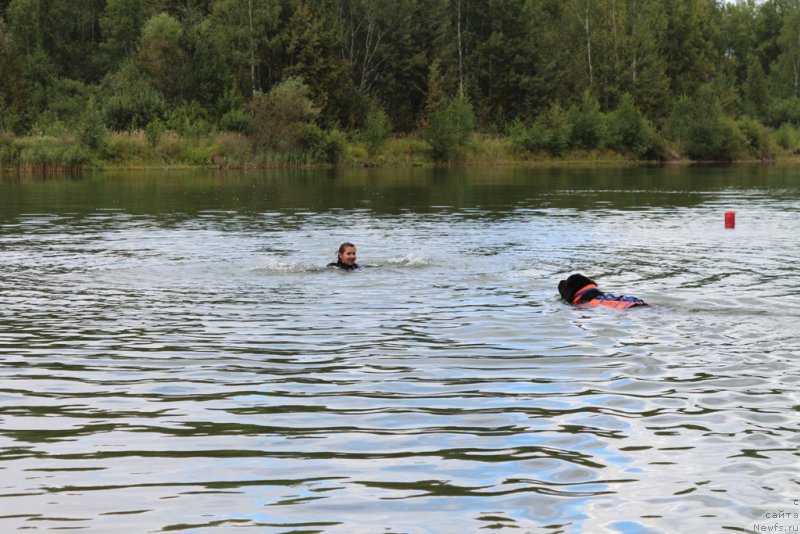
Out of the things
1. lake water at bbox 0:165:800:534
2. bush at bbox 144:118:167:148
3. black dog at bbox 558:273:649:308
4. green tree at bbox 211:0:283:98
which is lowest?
lake water at bbox 0:165:800:534

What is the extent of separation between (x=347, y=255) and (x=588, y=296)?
17.7 ft

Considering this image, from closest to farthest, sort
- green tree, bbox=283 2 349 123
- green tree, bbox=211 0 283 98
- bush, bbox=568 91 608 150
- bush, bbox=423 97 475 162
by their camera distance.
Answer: bush, bbox=423 97 475 162
green tree, bbox=211 0 283 98
green tree, bbox=283 2 349 123
bush, bbox=568 91 608 150

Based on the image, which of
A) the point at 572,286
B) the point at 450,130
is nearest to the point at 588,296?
the point at 572,286

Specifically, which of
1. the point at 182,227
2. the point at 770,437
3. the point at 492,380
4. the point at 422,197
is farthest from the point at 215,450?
the point at 422,197

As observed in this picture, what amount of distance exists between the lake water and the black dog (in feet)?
0.56

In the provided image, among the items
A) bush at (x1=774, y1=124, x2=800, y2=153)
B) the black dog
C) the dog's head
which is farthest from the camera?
bush at (x1=774, y1=124, x2=800, y2=153)

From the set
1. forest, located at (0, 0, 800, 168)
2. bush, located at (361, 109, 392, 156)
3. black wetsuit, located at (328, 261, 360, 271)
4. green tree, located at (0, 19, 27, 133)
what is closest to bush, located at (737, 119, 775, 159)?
forest, located at (0, 0, 800, 168)

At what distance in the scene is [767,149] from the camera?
104 metres

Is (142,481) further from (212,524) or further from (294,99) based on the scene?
(294,99)

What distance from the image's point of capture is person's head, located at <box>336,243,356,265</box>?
61.1 ft

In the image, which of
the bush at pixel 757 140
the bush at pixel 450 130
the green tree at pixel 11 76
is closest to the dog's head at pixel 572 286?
the bush at pixel 450 130

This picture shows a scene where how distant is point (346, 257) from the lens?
741 inches

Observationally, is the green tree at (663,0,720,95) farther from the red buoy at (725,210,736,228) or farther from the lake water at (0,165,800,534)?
the lake water at (0,165,800,534)

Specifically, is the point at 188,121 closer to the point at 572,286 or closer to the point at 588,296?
the point at 572,286
